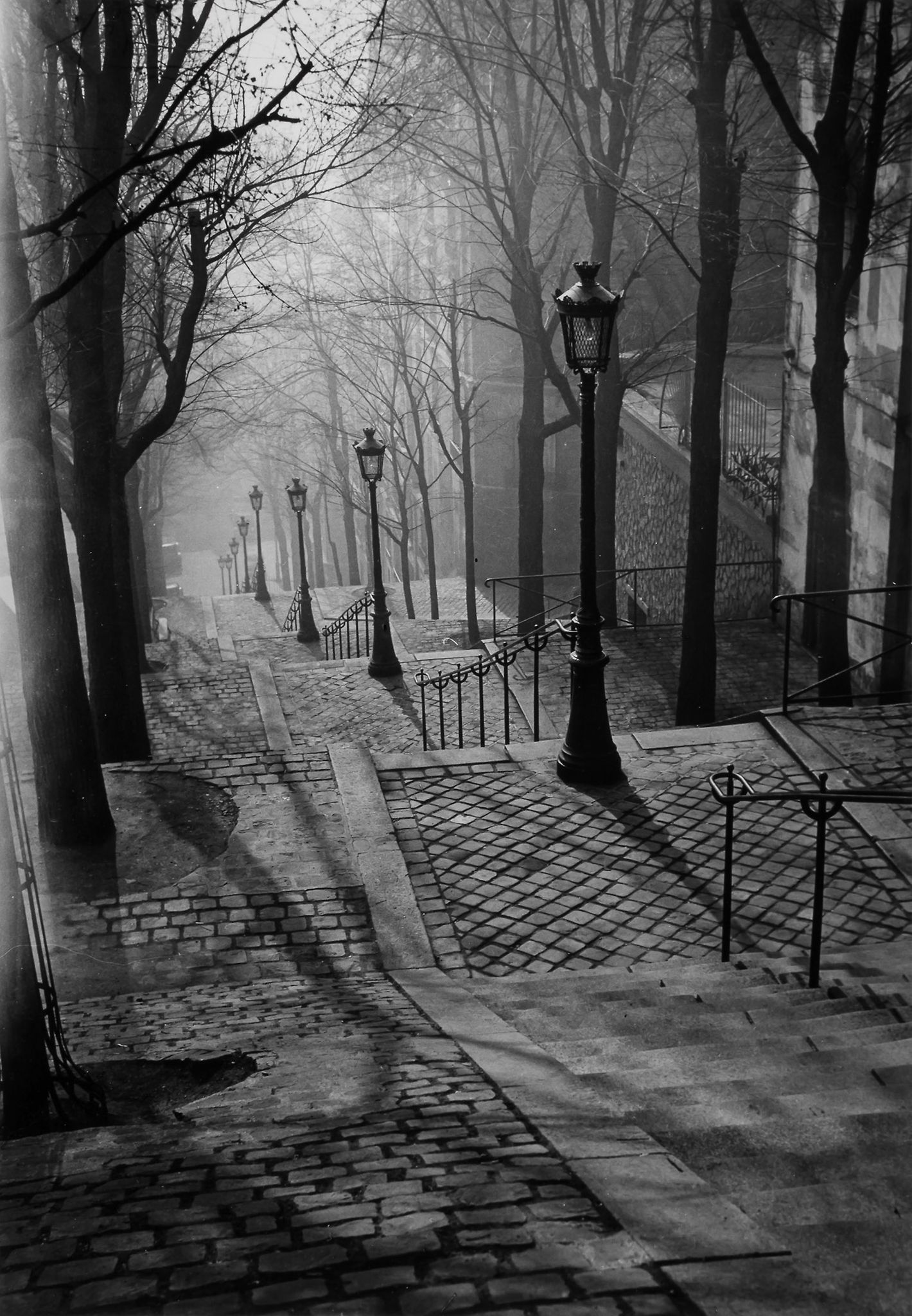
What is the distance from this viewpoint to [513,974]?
648cm

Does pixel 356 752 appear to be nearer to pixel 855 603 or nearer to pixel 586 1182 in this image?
pixel 586 1182

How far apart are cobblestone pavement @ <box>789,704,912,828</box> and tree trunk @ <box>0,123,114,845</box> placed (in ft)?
17.5

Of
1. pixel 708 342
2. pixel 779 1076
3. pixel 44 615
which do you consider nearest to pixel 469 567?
pixel 708 342

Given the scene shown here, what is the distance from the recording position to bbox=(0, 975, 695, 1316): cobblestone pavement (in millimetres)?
3033

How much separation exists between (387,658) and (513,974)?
33.0 feet

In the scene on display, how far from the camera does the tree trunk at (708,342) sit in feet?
39.9

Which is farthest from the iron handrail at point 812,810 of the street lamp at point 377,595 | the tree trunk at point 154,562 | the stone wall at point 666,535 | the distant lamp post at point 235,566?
the distant lamp post at point 235,566

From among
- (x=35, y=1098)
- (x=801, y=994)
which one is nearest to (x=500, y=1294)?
(x=35, y=1098)

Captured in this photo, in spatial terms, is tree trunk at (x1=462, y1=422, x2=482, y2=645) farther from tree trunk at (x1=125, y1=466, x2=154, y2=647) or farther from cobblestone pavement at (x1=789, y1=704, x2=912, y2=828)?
cobblestone pavement at (x1=789, y1=704, x2=912, y2=828)

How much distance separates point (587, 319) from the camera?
870 cm

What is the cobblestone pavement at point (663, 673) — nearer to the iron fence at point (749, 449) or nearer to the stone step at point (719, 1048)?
the iron fence at point (749, 449)

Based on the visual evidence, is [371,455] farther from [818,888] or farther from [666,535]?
[818,888]

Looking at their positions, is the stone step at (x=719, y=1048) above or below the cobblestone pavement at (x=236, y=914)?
above

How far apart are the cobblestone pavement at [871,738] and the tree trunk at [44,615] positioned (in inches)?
210
